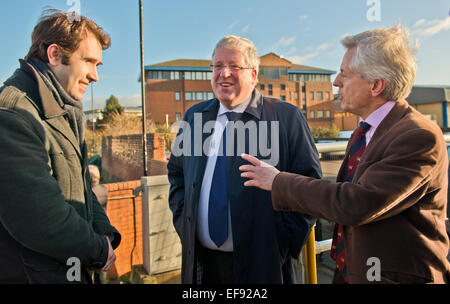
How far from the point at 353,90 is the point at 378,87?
0.12m

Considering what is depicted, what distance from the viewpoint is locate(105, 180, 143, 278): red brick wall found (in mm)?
5246

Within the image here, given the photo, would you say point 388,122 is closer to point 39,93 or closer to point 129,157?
point 39,93

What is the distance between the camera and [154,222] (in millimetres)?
4547

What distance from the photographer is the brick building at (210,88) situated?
42250 mm

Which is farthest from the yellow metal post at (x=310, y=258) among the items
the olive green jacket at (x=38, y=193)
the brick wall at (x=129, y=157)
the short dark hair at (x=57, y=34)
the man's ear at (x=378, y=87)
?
the brick wall at (x=129, y=157)

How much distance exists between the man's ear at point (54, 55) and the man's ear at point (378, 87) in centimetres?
163

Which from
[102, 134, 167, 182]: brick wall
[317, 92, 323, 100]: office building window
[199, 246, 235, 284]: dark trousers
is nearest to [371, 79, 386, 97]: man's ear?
[199, 246, 235, 284]: dark trousers

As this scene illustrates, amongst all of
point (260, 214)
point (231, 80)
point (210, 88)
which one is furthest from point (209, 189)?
point (210, 88)

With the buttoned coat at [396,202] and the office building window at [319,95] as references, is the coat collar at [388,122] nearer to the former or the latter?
the buttoned coat at [396,202]

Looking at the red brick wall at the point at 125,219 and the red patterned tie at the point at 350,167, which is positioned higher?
the red patterned tie at the point at 350,167

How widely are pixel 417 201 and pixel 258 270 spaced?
964mm

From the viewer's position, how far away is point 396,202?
1.24 m
